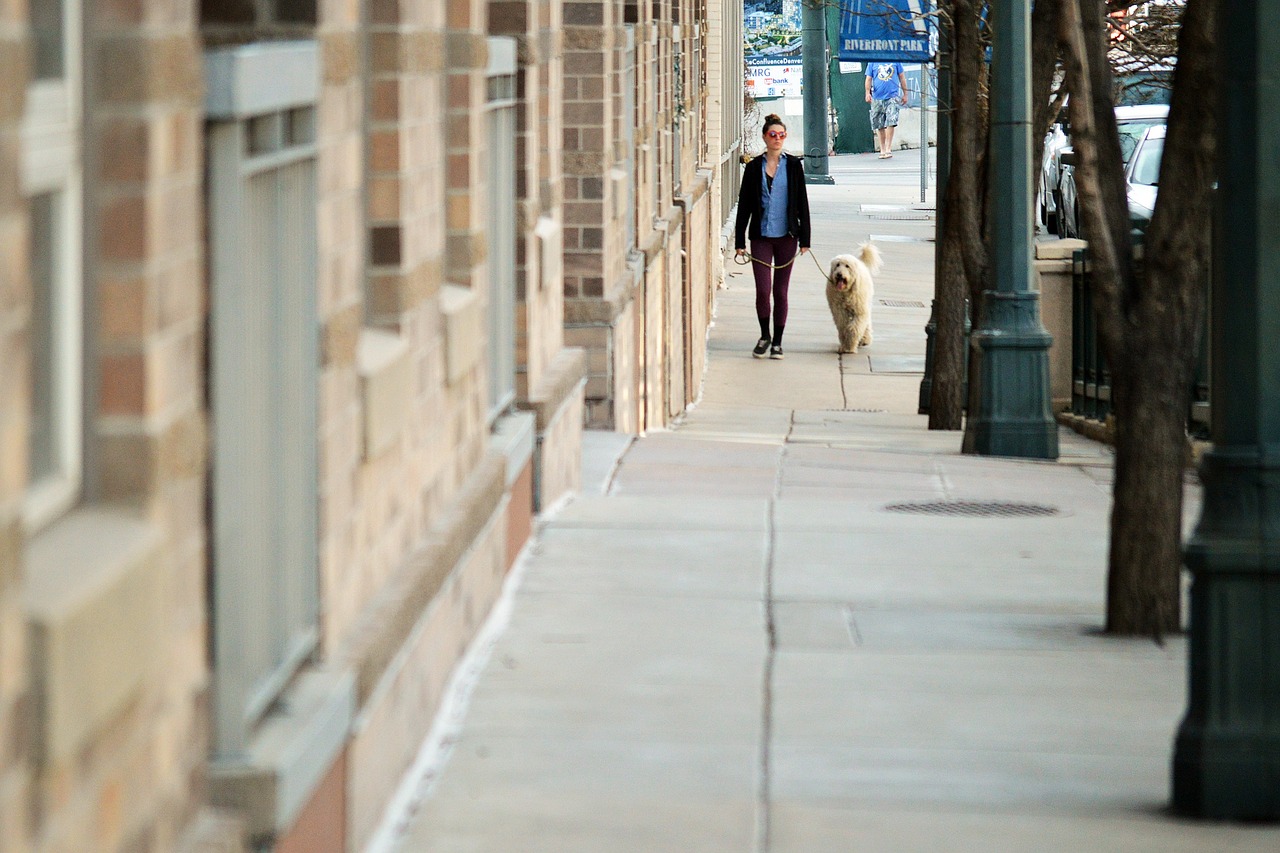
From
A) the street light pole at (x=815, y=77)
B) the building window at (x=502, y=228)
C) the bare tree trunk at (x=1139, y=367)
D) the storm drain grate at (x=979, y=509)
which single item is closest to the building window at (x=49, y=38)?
the building window at (x=502, y=228)

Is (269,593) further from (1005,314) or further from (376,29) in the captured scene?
(1005,314)

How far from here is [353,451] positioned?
4.48 m

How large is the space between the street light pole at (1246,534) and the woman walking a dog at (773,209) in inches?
491

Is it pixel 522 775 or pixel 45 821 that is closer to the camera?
pixel 45 821

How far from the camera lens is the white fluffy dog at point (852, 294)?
19516 mm

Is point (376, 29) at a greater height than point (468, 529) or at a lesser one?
greater

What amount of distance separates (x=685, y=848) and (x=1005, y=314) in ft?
25.8

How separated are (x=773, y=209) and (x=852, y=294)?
2.31 metres

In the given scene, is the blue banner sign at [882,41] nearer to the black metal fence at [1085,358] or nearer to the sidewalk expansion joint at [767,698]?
the black metal fence at [1085,358]

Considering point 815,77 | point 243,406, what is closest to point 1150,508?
point 243,406

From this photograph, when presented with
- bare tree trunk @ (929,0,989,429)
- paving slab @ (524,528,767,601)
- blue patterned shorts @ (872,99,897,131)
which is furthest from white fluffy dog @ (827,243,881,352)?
blue patterned shorts @ (872,99,897,131)

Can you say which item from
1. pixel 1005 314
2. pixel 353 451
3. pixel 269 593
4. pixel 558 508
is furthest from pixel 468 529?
pixel 1005 314

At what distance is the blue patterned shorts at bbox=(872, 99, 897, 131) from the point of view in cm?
5306

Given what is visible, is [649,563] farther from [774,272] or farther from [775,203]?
[774,272]
